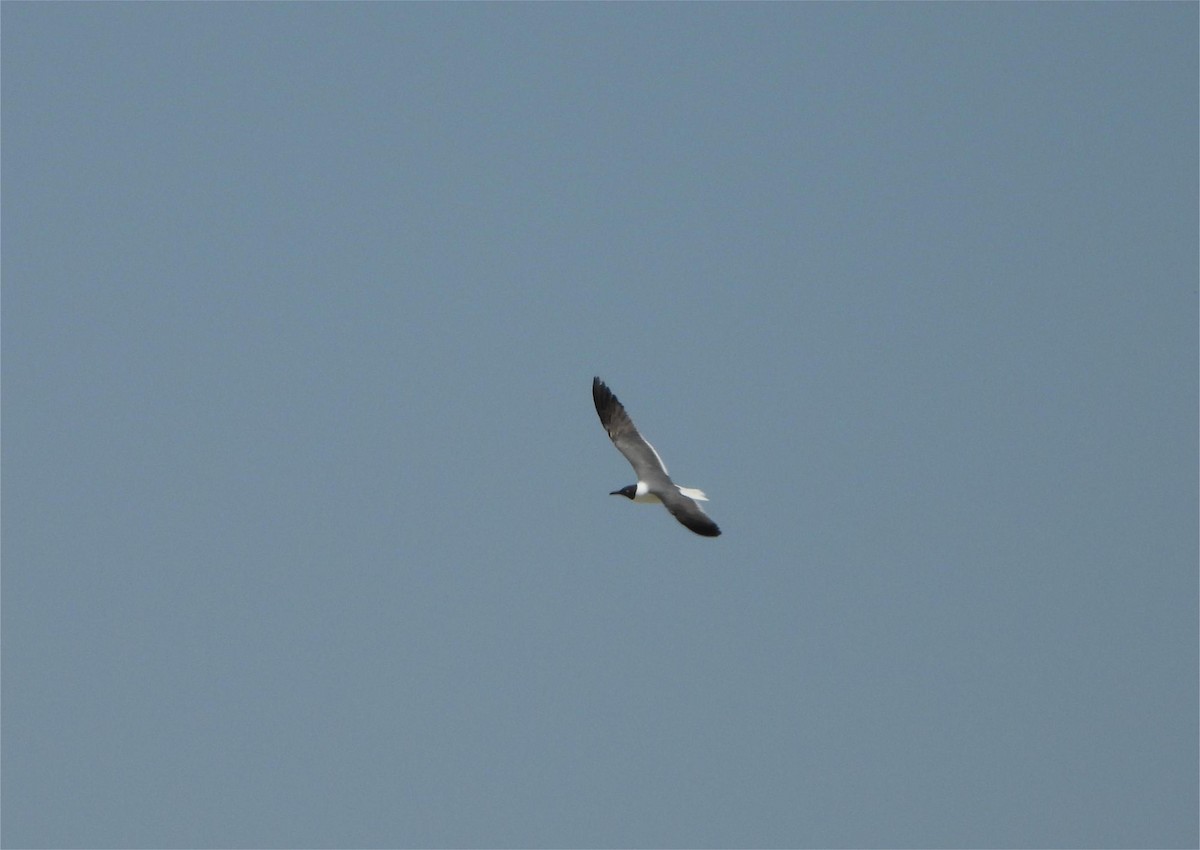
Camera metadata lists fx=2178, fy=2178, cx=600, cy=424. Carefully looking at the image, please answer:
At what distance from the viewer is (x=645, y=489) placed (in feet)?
141

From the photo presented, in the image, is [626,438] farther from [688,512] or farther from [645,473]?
[688,512]

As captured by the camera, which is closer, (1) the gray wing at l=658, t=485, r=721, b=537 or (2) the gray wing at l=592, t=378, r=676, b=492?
(1) the gray wing at l=658, t=485, r=721, b=537

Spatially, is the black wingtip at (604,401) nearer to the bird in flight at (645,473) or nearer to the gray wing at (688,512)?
the bird in flight at (645,473)

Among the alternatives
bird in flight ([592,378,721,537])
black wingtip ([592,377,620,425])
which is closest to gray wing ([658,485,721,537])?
bird in flight ([592,378,721,537])

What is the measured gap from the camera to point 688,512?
41.4 meters

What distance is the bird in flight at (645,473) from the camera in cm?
4122

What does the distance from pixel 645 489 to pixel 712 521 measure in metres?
2.43

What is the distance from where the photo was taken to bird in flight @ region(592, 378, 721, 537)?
135 ft

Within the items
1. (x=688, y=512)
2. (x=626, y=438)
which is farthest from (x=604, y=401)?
(x=688, y=512)

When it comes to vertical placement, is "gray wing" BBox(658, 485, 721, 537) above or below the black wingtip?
below

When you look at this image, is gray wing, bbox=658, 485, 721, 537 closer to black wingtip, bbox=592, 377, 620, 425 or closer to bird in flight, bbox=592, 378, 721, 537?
bird in flight, bbox=592, 378, 721, 537

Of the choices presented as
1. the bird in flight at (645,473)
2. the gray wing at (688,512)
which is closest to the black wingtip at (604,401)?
the bird in flight at (645,473)

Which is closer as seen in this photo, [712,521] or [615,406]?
[712,521]

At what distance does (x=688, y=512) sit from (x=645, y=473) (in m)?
2.56
